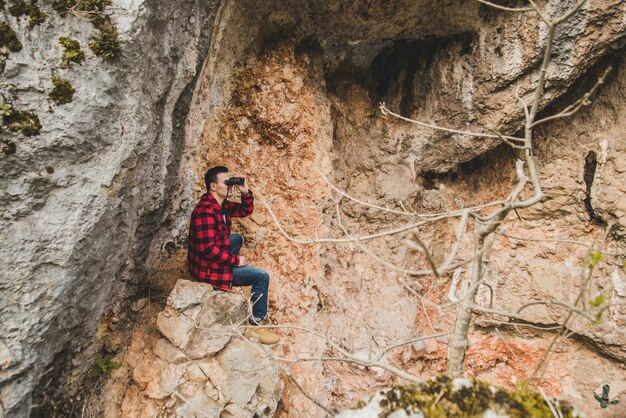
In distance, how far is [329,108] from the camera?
5215 mm

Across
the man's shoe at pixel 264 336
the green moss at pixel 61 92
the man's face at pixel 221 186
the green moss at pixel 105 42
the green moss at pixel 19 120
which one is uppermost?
the green moss at pixel 105 42

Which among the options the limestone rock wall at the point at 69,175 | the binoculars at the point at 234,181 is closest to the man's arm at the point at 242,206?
the binoculars at the point at 234,181

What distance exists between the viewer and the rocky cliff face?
9.78ft

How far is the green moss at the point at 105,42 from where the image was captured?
117 inches

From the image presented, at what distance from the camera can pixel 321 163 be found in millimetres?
4996

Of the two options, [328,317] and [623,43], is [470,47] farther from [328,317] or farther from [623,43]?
[328,317]

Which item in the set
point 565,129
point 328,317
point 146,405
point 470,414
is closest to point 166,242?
point 146,405

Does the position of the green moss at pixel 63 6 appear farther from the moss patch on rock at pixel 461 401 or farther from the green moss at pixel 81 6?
the moss patch on rock at pixel 461 401

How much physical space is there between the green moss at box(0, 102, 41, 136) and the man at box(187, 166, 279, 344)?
4.80 ft

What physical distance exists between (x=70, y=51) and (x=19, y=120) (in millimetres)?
574

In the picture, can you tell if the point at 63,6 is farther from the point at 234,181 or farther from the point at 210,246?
the point at 210,246

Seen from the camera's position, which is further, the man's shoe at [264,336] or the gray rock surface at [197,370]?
the man's shoe at [264,336]

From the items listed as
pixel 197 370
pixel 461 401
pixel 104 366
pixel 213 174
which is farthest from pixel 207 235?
pixel 461 401

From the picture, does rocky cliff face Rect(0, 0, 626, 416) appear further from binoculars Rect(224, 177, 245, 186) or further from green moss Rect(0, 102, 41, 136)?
binoculars Rect(224, 177, 245, 186)
